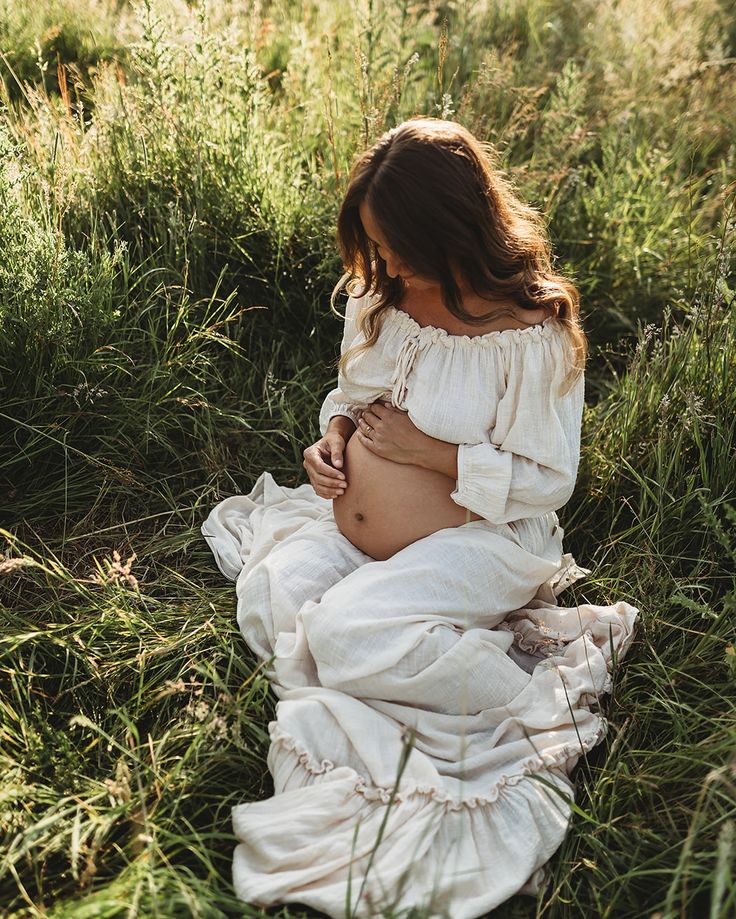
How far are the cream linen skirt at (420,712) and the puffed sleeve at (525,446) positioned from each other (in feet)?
0.42

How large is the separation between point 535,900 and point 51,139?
2929mm

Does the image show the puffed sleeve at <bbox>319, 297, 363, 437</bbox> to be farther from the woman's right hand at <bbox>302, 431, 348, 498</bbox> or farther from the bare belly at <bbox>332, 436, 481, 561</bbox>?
the bare belly at <bbox>332, 436, 481, 561</bbox>

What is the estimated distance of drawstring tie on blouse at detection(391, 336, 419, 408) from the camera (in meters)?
2.38

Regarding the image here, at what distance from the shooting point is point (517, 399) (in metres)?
2.26

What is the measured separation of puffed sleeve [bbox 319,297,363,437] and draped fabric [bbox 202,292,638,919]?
14 millimetres

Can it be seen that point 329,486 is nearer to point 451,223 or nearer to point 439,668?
point 439,668

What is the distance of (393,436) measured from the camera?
2.37 metres

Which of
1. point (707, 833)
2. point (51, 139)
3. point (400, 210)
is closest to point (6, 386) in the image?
point (51, 139)

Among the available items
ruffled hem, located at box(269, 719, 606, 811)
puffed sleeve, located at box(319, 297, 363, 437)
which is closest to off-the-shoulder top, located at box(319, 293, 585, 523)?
puffed sleeve, located at box(319, 297, 363, 437)

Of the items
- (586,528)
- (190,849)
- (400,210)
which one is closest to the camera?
(190,849)

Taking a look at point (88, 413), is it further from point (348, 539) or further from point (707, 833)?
point (707, 833)

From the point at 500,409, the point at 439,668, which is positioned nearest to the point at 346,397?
the point at 500,409

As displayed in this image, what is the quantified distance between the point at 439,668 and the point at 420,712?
0.11 metres

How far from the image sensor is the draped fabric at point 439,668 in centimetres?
183
